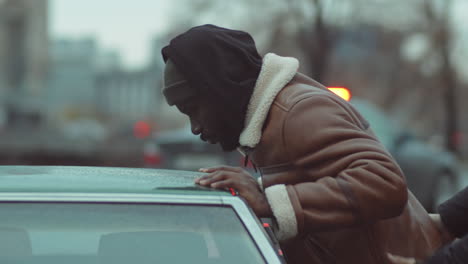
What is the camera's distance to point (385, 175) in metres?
2.94

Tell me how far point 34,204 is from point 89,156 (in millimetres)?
21555

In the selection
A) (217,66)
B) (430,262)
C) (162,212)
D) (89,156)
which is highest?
(217,66)

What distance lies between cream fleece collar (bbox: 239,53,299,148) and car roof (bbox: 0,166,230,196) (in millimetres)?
248

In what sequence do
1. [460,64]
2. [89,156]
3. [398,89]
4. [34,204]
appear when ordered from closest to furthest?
[34,204]
[89,156]
[460,64]
[398,89]

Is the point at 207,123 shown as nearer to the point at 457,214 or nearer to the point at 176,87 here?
the point at 176,87

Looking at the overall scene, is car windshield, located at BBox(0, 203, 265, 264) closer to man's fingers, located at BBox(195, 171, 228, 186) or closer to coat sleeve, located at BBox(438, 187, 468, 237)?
man's fingers, located at BBox(195, 171, 228, 186)

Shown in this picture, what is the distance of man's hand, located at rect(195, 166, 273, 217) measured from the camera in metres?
2.97

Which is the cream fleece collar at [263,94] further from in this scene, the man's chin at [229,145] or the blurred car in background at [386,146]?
the blurred car in background at [386,146]

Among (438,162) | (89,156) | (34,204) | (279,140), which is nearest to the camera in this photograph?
(34,204)

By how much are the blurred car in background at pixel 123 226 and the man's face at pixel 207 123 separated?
414 millimetres

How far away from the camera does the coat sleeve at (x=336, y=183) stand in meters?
→ 2.94

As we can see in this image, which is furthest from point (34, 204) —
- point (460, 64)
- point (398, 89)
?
point (398, 89)

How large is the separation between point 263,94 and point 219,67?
19cm

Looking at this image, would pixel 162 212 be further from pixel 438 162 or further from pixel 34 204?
pixel 438 162
